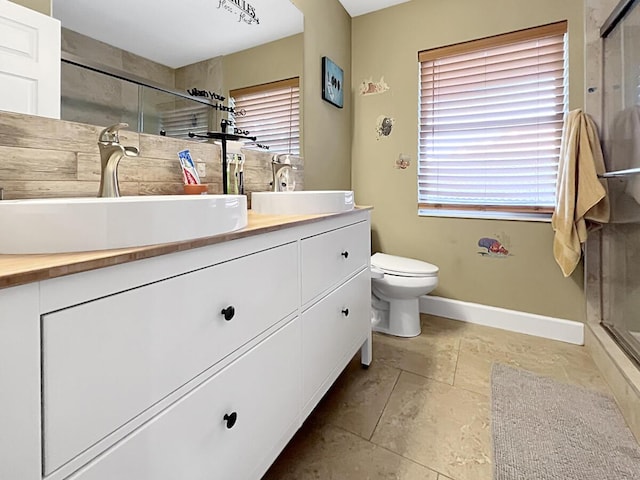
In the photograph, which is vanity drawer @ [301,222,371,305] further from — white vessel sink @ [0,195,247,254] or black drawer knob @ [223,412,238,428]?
white vessel sink @ [0,195,247,254]

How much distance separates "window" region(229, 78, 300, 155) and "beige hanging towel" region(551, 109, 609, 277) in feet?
4.89

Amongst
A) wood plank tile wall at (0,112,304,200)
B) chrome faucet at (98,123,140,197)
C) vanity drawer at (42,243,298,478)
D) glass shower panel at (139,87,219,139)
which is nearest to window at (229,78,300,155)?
glass shower panel at (139,87,219,139)

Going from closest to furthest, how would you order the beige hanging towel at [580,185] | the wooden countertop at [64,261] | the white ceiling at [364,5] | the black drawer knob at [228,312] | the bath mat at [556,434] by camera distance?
1. the wooden countertop at [64,261]
2. the black drawer knob at [228,312]
3. the bath mat at [556,434]
4. the beige hanging towel at [580,185]
5. the white ceiling at [364,5]

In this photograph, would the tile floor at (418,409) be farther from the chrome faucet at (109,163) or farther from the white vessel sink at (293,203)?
the chrome faucet at (109,163)

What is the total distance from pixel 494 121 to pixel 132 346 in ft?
7.75

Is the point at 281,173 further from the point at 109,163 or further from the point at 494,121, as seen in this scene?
the point at 494,121

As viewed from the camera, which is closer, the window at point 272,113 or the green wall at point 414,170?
the window at point 272,113

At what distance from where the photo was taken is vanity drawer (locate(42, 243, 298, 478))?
1.52 feet

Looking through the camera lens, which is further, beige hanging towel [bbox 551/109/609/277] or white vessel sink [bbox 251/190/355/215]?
beige hanging towel [bbox 551/109/609/277]

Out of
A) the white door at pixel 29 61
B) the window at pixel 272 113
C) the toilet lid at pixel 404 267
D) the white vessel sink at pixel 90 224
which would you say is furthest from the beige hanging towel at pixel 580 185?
the white door at pixel 29 61

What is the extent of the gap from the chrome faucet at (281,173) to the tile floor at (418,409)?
101 centimetres

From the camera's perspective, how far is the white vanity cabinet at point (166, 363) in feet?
1.43

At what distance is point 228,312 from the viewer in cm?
75

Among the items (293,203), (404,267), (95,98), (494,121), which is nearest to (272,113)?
(293,203)
